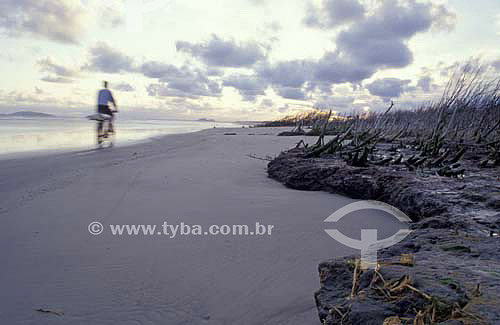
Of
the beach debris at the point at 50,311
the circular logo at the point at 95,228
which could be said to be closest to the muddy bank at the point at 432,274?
the beach debris at the point at 50,311

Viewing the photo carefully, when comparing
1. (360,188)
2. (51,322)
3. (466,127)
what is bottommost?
(51,322)

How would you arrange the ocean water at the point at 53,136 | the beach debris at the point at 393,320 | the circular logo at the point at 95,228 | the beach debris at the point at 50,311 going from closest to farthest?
1. the beach debris at the point at 393,320
2. the beach debris at the point at 50,311
3. the circular logo at the point at 95,228
4. the ocean water at the point at 53,136

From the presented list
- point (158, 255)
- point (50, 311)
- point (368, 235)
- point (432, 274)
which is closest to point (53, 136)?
point (158, 255)

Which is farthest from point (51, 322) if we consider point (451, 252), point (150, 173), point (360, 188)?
point (150, 173)

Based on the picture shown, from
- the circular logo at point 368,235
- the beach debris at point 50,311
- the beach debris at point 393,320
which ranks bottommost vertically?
the beach debris at point 50,311

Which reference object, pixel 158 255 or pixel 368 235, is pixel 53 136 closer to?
pixel 158 255

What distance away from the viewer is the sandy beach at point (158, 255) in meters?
1.96

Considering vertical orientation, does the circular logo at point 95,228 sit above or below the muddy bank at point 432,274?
below

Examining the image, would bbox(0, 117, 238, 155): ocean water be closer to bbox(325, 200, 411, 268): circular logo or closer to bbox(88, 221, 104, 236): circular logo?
bbox(88, 221, 104, 236): circular logo

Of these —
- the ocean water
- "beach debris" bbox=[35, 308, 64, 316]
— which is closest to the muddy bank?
"beach debris" bbox=[35, 308, 64, 316]

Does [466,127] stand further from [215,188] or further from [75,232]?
[75,232]

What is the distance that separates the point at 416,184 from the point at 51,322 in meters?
3.64

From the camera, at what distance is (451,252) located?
1.89m

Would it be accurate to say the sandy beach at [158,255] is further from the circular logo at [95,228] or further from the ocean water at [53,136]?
the ocean water at [53,136]
